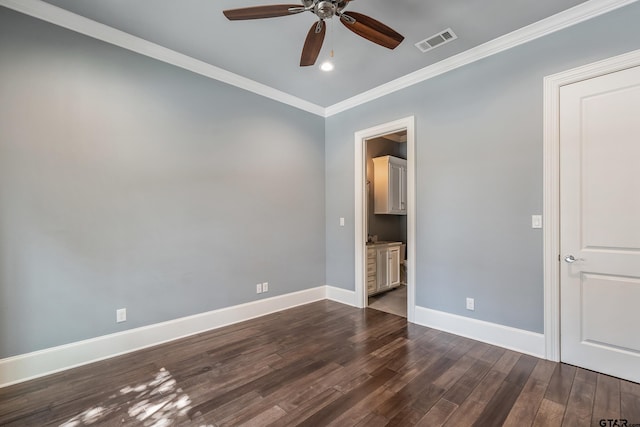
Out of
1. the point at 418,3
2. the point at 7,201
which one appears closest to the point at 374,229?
the point at 418,3

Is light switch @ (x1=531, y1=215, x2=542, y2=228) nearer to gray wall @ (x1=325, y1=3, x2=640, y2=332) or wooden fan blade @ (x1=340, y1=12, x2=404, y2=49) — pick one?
gray wall @ (x1=325, y1=3, x2=640, y2=332)

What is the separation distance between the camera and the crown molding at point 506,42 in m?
2.36

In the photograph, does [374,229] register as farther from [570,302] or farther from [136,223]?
[136,223]

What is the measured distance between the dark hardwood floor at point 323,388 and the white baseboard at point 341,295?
124 cm

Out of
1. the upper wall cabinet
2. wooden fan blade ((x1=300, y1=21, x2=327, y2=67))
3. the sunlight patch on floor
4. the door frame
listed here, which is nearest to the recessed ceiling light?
wooden fan blade ((x1=300, y1=21, x2=327, y2=67))

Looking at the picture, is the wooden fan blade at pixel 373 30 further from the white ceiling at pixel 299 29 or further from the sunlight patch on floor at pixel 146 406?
the sunlight patch on floor at pixel 146 406

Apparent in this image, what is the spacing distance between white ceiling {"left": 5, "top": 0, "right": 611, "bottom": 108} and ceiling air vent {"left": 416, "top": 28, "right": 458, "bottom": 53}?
54 mm

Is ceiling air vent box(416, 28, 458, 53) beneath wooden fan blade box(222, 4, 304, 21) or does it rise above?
above

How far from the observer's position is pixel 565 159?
100.0 inches

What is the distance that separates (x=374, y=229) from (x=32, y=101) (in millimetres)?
4857

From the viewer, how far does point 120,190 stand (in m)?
→ 2.79

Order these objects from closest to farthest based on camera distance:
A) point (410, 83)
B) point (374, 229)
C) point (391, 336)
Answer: point (391, 336) < point (410, 83) < point (374, 229)

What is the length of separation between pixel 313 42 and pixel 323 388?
2.68 m

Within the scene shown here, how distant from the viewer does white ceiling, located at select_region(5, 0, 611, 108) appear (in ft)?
7.88
